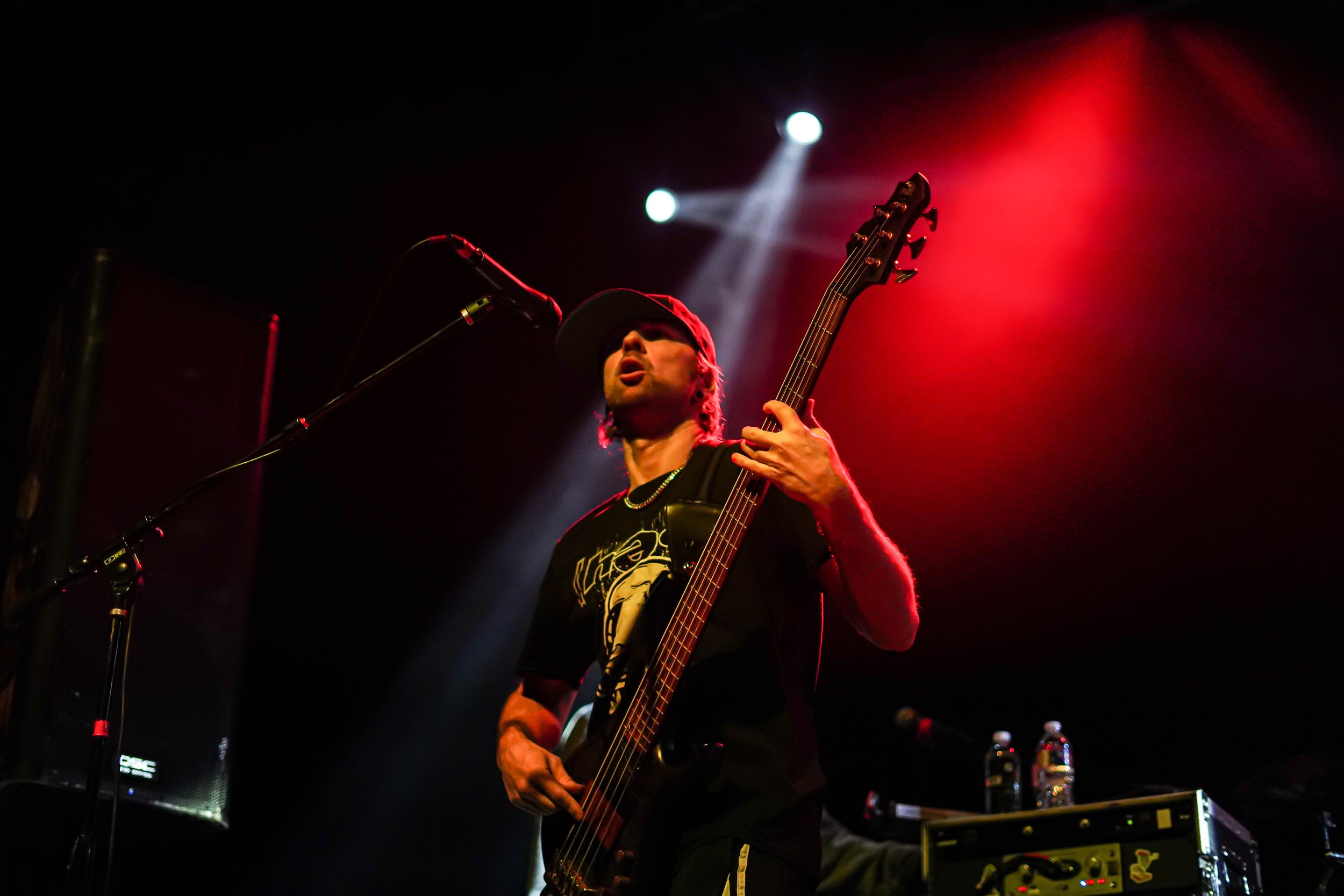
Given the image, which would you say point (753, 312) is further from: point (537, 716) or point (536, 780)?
point (536, 780)

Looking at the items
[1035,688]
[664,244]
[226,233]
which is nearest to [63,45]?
[226,233]

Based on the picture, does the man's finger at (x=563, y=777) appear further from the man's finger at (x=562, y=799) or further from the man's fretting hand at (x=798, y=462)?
the man's fretting hand at (x=798, y=462)

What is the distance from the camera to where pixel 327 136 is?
505 centimetres

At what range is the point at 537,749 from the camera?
2.35 metres

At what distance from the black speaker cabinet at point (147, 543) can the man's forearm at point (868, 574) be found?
1793 millimetres

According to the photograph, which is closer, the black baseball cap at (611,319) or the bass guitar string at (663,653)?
the bass guitar string at (663,653)

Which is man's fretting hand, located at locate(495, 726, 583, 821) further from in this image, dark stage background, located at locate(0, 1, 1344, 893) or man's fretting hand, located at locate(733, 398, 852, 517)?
dark stage background, located at locate(0, 1, 1344, 893)

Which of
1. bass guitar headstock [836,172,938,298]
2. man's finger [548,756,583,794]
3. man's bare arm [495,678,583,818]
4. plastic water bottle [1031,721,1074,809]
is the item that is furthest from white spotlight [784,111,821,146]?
man's finger [548,756,583,794]

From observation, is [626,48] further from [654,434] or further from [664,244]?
[654,434]

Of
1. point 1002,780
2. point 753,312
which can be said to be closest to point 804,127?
point 753,312

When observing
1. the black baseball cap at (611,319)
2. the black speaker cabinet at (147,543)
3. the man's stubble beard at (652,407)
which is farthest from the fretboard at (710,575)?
the black speaker cabinet at (147,543)

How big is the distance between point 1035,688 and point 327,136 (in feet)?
17.5

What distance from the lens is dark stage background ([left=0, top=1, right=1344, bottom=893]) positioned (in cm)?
473

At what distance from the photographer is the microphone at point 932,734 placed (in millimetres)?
5020
